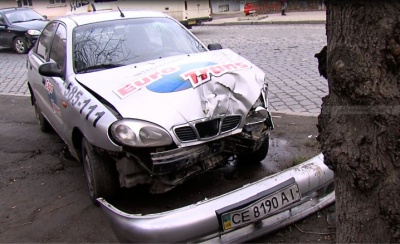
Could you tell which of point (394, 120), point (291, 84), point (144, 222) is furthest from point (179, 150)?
point (291, 84)

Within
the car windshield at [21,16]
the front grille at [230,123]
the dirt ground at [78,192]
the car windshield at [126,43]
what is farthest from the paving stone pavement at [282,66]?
the front grille at [230,123]

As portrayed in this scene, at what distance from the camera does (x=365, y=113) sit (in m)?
1.70

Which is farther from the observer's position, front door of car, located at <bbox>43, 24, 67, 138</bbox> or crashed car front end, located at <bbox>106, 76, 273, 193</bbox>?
front door of car, located at <bbox>43, 24, 67, 138</bbox>

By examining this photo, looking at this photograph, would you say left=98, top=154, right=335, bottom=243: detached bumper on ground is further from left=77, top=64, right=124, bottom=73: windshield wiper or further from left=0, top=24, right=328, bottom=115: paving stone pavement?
left=0, top=24, right=328, bottom=115: paving stone pavement

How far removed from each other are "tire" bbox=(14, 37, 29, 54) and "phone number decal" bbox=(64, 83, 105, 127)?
11657mm

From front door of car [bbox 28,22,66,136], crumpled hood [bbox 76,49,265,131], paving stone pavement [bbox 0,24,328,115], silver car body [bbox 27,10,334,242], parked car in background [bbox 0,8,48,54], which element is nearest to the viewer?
silver car body [bbox 27,10,334,242]

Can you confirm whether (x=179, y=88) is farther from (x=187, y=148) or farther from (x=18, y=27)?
(x=18, y=27)

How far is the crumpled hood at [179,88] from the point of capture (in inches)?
131

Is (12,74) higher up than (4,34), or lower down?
lower down

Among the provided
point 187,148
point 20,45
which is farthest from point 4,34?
point 187,148

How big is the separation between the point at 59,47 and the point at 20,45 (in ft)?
36.0

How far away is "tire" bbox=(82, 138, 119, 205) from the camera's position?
11.9ft

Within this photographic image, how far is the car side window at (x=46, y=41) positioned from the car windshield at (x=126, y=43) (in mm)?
770

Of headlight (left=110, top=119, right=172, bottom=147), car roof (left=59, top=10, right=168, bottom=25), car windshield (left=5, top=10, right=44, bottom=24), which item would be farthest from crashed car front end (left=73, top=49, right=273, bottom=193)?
car windshield (left=5, top=10, right=44, bottom=24)
